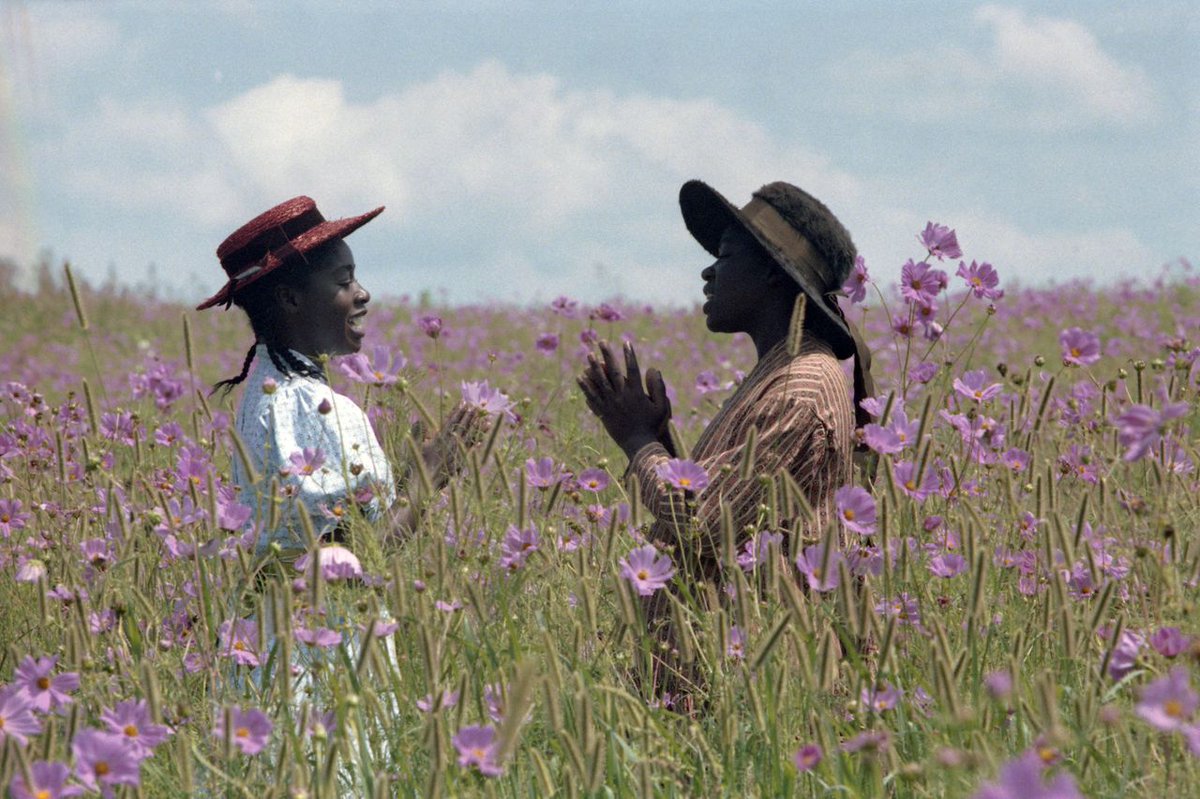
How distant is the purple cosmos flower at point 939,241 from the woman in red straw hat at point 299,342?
1.11 m

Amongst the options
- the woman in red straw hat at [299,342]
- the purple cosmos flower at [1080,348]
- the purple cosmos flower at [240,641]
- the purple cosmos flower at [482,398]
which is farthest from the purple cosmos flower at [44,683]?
the purple cosmos flower at [1080,348]

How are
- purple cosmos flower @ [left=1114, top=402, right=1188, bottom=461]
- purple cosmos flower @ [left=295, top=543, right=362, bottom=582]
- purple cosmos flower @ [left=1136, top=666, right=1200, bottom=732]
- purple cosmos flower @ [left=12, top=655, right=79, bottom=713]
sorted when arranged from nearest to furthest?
purple cosmos flower @ [left=1136, top=666, right=1200, bottom=732] < purple cosmos flower @ [left=1114, top=402, right=1188, bottom=461] < purple cosmos flower @ [left=12, top=655, right=79, bottom=713] < purple cosmos flower @ [left=295, top=543, right=362, bottom=582]

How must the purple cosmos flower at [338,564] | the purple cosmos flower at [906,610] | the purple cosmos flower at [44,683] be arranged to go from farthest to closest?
the purple cosmos flower at [906,610] → the purple cosmos flower at [338,564] → the purple cosmos flower at [44,683]

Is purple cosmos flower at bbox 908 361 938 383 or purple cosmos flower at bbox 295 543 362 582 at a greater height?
purple cosmos flower at bbox 908 361 938 383

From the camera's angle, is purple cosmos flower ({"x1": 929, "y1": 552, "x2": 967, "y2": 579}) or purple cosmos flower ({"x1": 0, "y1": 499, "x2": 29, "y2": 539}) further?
purple cosmos flower ({"x1": 0, "y1": 499, "x2": 29, "y2": 539})

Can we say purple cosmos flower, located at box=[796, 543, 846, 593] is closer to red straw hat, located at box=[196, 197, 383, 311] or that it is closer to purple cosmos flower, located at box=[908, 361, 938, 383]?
purple cosmos flower, located at box=[908, 361, 938, 383]

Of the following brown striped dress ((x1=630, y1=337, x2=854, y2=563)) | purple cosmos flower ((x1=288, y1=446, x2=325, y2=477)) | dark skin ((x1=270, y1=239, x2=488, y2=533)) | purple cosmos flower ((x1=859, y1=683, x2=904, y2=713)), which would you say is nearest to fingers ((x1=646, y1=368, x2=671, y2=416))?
brown striped dress ((x1=630, y1=337, x2=854, y2=563))

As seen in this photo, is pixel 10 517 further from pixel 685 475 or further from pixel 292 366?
pixel 685 475

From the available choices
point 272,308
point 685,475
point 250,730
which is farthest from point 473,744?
point 272,308

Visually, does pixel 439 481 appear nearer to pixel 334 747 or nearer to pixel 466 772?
pixel 466 772

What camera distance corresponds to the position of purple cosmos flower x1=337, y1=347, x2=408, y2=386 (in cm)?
249

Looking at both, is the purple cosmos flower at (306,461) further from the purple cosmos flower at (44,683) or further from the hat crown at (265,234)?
the hat crown at (265,234)

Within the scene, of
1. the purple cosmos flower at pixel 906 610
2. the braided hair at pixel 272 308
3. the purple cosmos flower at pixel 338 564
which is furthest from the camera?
the braided hair at pixel 272 308

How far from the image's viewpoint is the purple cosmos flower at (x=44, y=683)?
201cm
